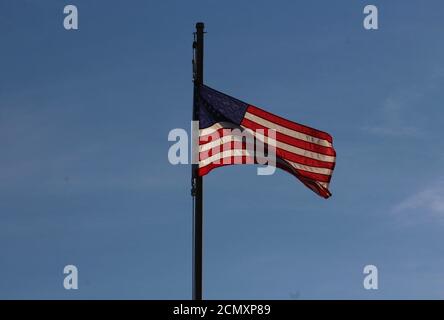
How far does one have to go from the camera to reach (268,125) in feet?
102

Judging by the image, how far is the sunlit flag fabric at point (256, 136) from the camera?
97.6ft

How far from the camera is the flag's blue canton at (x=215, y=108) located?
2983cm

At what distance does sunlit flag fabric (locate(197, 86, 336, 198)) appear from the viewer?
97.6 ft

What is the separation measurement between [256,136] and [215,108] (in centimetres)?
143

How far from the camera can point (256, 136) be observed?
101 feet

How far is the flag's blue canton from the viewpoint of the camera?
2983 cm

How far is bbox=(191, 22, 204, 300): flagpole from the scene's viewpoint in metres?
27.6

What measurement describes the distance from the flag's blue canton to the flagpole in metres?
0.16

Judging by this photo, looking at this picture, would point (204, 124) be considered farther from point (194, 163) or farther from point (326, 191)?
point (326, 191)

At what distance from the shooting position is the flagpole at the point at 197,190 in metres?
27.6
